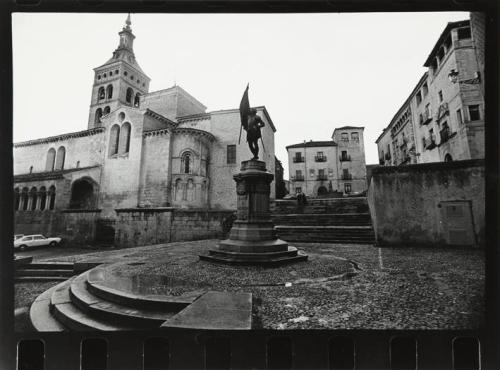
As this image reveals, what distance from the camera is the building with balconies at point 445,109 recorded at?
16.0 meters

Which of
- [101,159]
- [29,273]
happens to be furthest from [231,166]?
[29,273]

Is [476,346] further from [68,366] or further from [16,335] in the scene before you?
[16,335]

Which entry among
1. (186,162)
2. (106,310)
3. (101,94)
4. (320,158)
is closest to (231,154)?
(186,162)

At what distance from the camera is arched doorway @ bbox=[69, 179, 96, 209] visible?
93.8ft

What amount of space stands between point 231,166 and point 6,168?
25480mm

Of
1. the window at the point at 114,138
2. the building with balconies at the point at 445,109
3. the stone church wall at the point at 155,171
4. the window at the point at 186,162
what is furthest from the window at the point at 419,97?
the window at the point at 114,138

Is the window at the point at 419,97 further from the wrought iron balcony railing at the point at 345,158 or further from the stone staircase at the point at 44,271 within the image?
the stone staircase at the point at 44,271

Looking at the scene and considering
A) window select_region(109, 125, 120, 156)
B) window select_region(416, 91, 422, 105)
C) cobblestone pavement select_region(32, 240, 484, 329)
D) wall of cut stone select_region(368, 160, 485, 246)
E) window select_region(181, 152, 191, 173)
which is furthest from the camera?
window select_region(109, 125, 120, 156)

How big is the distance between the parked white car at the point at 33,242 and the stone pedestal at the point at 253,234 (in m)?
15.6

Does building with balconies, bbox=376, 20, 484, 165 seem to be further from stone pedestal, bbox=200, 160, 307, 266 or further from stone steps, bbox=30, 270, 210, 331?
stone steps, bbox=30, 270, 210, 331

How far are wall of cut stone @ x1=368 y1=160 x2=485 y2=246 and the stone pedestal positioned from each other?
504cm

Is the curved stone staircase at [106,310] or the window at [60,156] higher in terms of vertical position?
the window at [60,156]

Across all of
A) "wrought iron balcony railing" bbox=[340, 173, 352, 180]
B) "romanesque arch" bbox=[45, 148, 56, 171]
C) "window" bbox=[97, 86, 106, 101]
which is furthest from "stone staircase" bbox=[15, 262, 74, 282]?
"window" bbox=[97, 86, 106, 101]

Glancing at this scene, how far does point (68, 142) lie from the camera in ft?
110
